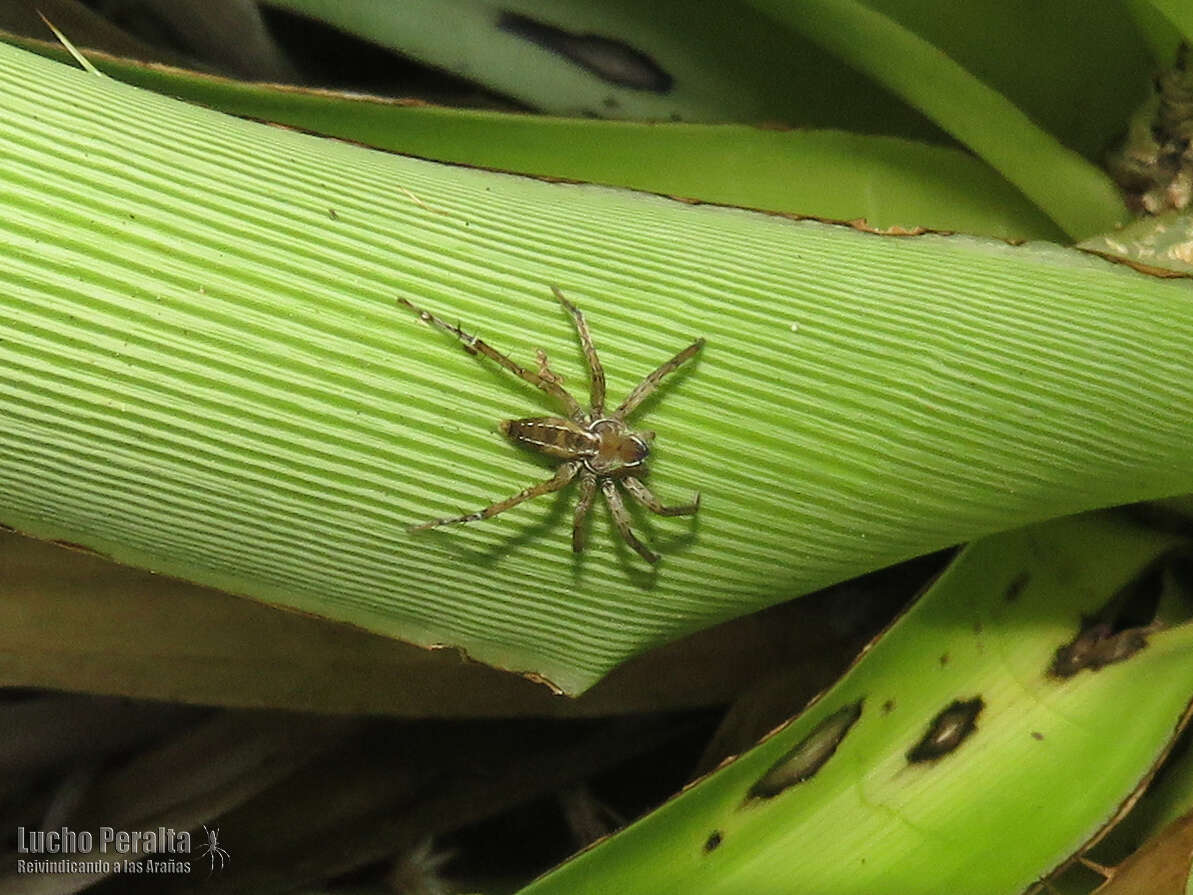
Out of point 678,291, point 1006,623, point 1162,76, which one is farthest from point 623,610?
point 1162,76

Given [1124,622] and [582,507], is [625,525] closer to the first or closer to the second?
[582,507]

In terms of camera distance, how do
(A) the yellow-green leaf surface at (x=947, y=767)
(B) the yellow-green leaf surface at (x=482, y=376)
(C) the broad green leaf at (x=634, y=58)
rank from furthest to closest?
(C) the broad green leaf at (x=634, y=58) < (A) the yellow-green leaf surface at (x=947, y=767) < (B) the yellow-green leaf surface at (x=482, y=376)

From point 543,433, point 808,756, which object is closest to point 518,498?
point 543,433

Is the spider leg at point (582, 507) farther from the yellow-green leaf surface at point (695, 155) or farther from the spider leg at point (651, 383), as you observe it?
the yellow-green leaf surface at point (695, 155)

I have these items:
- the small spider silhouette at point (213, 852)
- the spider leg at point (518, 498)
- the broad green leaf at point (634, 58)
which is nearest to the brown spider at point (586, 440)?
the spider leg at point (518, 498)

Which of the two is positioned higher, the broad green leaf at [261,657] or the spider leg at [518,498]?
the broad green leaf at [261,657]

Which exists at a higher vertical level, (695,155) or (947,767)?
(695,155)

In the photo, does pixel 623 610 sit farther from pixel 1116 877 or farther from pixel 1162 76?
pixel 1162 76
